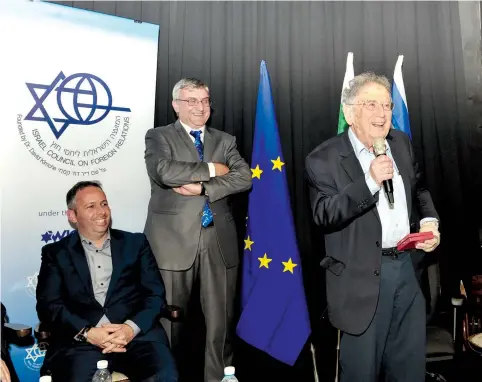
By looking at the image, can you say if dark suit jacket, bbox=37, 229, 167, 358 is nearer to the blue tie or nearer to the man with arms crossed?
the man with arms crossed

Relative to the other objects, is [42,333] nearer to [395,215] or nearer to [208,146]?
[208,146]

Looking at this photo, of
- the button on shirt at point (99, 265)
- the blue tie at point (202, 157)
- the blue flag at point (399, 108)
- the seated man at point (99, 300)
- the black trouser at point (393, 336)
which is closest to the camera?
the black trouser at point (393, 336)

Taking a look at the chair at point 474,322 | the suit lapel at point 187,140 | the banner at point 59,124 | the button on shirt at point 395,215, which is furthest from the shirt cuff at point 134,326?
the chair at point 474,322

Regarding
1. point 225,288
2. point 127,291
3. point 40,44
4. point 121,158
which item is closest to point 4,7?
point 40,44

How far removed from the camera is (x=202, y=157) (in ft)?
9.06

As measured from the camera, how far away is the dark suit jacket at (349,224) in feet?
6.35

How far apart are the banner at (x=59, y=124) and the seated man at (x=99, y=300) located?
468 mm

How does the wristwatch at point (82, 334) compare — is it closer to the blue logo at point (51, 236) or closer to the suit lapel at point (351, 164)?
the blue logo at point (51, 236)

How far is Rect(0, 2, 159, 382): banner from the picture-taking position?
2.79 metres

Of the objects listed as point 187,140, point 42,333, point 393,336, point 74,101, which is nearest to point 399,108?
point 187,140

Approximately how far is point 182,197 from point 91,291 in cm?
68

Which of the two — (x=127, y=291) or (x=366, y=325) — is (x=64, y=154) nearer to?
(x=127, y=291)

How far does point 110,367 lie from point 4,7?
2102 millimetres

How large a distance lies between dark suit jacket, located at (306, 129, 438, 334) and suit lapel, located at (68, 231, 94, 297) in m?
1.19
